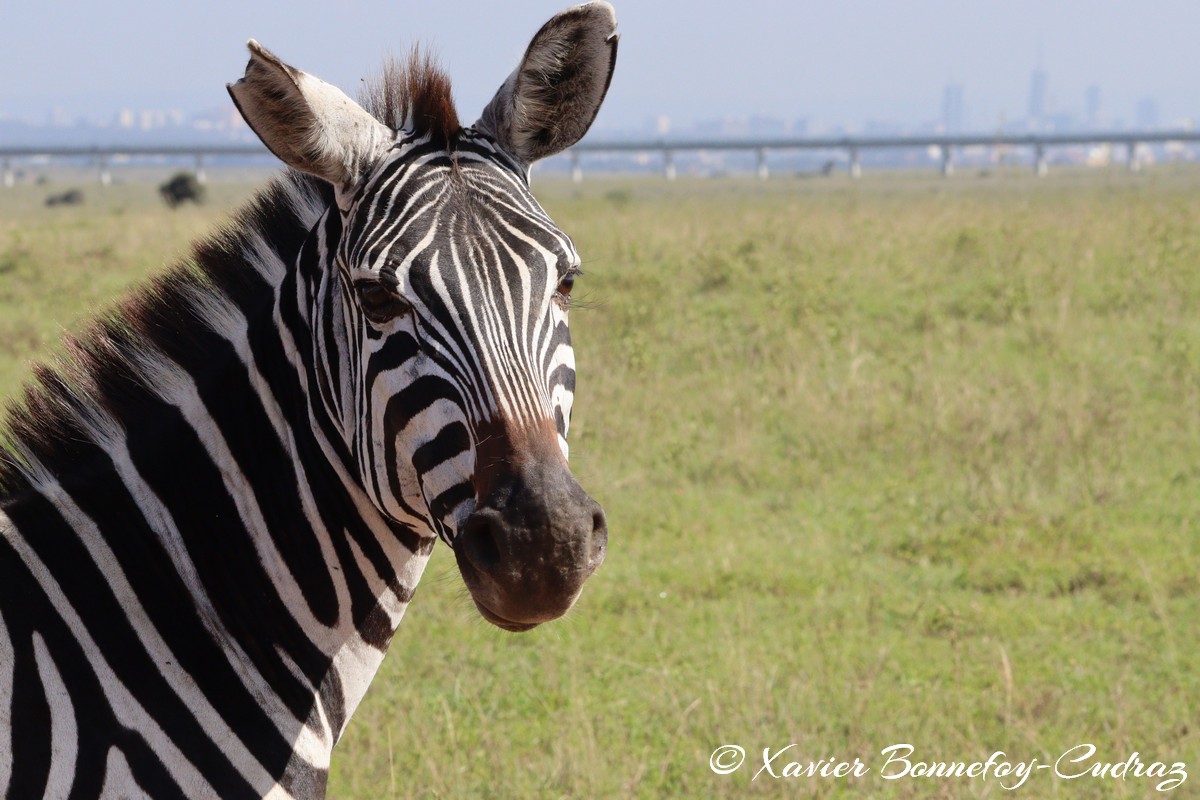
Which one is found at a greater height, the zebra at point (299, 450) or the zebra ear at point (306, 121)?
the zebra ear at point (306, 121)

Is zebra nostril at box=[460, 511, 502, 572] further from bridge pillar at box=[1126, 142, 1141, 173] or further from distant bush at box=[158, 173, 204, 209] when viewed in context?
bridge pillar at box=[1126, 142, 1141, 173]

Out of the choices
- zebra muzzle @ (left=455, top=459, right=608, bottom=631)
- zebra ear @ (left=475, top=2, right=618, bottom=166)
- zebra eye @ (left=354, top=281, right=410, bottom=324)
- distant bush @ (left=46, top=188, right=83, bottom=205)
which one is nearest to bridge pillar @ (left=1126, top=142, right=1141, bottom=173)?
distant bush @ (left=46, top=188, right=83, bottom=205)

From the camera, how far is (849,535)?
23.2 feet

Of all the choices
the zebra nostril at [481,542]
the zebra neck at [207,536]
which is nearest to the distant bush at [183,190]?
the zebra neck at [207,536]

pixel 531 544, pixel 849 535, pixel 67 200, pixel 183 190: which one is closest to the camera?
pixel 531 544

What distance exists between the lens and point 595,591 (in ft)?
20.7

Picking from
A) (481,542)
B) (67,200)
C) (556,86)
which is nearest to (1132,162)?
(67,200)

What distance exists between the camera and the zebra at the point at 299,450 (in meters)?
2.33

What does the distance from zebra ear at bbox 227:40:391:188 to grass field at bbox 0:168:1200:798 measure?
0.86 m

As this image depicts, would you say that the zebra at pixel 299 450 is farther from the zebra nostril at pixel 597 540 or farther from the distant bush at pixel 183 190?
the distant bush at pixel 183 190

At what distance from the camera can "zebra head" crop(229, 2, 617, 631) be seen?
7.30 ft

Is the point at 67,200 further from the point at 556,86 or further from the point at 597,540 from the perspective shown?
the point at 597,540

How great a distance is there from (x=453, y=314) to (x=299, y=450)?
0.57 metres

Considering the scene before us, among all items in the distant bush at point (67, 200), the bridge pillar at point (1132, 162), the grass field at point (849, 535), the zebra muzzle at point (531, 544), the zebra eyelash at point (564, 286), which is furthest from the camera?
the bridge pillar at point (1132, 162)
